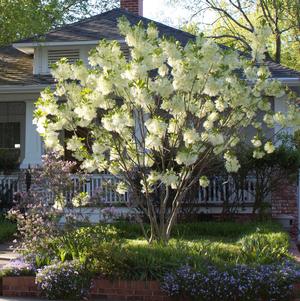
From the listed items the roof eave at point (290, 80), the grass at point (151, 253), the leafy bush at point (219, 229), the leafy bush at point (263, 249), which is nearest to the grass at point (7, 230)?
the grass at point (151, 253)

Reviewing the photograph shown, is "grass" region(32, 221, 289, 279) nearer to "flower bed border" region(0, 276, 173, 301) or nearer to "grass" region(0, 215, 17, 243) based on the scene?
"flower bed border" region(0, 276, 173, 301)

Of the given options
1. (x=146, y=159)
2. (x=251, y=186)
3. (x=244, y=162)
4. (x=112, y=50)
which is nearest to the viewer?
(x=112, y=50)

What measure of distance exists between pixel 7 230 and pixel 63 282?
5091 mm

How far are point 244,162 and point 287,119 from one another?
12.0ft

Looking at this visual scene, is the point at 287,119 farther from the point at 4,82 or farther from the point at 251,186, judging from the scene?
the point at 4,82

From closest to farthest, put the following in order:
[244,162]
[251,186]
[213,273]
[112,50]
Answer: [213,273]
[112,50]
[244,162]
[251,186]

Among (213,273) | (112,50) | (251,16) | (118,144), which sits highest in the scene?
(251,16)

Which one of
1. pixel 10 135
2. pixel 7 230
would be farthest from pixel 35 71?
pixel 7 230

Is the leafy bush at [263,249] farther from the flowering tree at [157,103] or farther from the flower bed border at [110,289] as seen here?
the flowering tree at [157,103]

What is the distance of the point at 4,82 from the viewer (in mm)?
15320

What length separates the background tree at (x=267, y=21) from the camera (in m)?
27.2

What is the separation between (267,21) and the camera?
26109 mm

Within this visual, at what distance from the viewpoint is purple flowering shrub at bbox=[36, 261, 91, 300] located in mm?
7672

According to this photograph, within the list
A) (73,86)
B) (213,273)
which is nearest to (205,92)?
(73,86)
